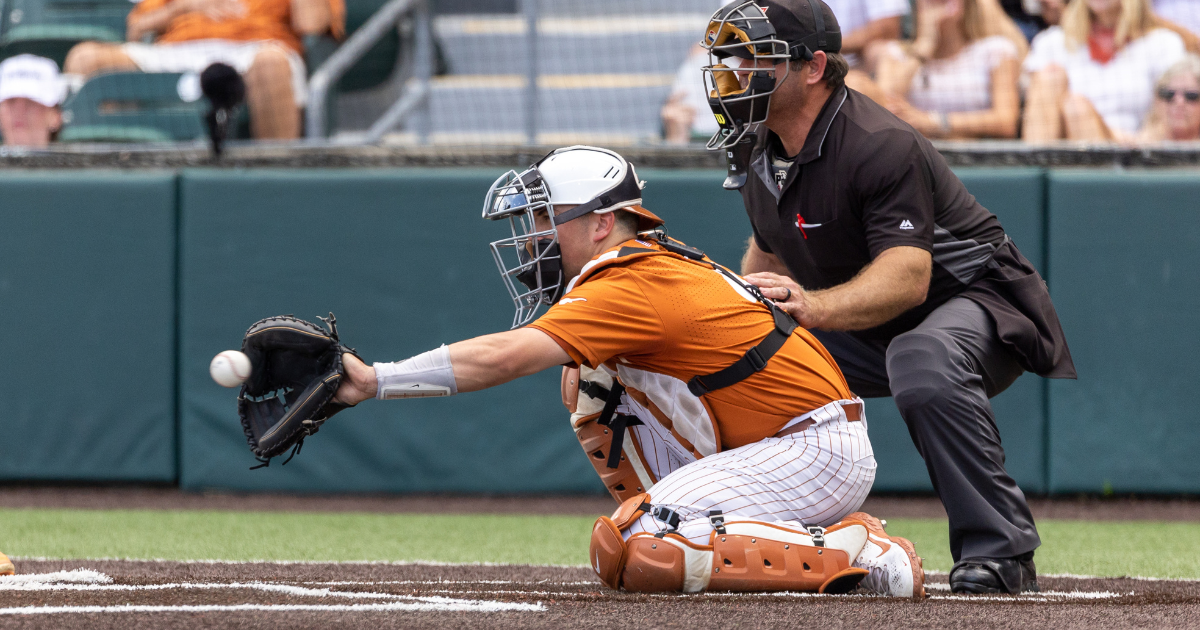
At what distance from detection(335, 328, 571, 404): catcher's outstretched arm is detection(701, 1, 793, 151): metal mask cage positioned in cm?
115

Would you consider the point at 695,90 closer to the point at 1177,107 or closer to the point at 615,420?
the point at 1177,107

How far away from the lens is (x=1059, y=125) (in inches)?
255

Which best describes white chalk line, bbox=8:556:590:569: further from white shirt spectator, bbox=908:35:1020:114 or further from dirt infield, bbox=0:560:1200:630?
white shirt spectator, bbox=908:35:1020:114

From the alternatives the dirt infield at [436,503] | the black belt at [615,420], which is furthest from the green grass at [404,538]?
the black belt at [615,420]

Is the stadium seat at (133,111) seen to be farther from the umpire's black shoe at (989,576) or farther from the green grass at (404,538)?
the umpire's black shoe at (989,576)

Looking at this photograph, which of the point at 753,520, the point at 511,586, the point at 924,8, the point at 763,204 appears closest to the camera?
the point at 753,520

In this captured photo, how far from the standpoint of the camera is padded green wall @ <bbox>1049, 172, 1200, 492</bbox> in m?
6.16

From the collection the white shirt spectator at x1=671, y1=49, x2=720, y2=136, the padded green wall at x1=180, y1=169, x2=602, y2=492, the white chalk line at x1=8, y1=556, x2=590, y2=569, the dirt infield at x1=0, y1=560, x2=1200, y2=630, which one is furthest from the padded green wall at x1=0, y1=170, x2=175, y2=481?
the dirt infield at x1=0, y1=560, x2=1200, y2=630

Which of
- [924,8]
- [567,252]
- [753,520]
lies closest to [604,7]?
[924,8]

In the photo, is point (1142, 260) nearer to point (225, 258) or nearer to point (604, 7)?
point (604, 7)

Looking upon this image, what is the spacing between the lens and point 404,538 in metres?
4.99

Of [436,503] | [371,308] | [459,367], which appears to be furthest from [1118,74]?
[459,367]

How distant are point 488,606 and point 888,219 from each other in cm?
164

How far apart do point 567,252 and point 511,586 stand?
3.05 feet
